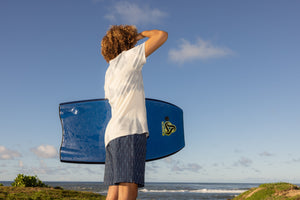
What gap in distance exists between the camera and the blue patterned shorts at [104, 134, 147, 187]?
179 centimetres

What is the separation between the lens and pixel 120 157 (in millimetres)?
1840

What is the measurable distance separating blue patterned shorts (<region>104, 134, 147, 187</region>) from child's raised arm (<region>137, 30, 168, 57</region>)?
1.99 ft

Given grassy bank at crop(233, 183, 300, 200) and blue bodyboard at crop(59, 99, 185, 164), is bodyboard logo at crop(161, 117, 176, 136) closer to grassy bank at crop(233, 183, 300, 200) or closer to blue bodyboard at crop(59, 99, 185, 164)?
blue bodyboard at crop(59, 99, 185, 164)

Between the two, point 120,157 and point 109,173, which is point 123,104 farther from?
point 109,173

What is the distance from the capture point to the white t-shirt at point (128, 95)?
74.6 inches

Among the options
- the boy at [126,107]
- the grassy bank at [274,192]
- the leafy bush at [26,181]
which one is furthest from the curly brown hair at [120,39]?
the leafy bush at [26,181]

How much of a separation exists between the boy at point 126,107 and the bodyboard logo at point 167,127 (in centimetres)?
157

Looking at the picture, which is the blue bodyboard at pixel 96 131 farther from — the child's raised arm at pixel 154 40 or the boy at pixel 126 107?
the child's raised arm at pixel 154 40

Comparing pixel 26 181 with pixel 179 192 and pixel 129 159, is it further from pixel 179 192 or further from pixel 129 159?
pixel 179 192

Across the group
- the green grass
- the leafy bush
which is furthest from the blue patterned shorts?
the leafy bush

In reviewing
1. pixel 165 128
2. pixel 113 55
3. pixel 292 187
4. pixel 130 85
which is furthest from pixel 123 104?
pixel 292 187

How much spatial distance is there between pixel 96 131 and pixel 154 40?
2086mm

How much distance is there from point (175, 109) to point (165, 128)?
42cm

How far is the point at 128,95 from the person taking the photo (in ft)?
6.45
